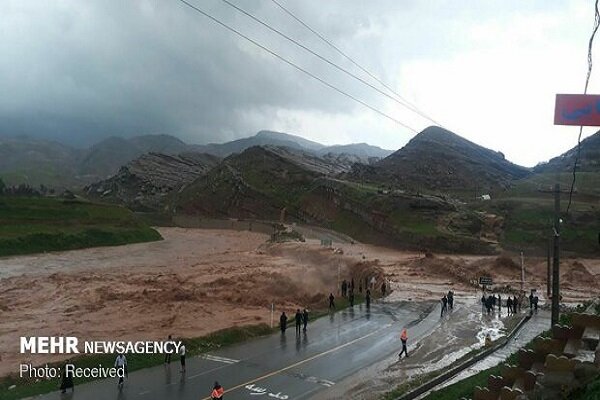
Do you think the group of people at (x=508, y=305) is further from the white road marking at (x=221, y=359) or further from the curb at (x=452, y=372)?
the white road marking at (x=221, y=359)

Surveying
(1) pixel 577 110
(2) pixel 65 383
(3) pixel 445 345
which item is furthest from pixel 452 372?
(2) pixel 65 383

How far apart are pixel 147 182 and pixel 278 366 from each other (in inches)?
6088

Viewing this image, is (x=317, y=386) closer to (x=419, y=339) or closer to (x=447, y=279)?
(x=419, y=339)

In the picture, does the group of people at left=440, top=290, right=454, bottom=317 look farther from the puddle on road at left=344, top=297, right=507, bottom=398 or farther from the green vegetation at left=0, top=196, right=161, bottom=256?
the green vegetation at left=0, top=196, right=161, bottom=256

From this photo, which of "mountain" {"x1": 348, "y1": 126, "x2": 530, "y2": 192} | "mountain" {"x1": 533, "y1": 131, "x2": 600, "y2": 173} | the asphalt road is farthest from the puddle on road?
"mountain" {"x1": 533, "y1": 131, "x2": 600, "y2": 173}

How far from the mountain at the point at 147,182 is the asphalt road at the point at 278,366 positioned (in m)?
121

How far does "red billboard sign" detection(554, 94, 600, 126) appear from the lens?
15250mm

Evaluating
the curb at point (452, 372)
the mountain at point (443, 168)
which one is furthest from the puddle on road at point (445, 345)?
the mountain at point (443, 168)

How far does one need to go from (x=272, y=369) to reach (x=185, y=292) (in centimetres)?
2075

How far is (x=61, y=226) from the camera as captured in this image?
251 ft

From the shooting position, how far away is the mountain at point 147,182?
154 meters

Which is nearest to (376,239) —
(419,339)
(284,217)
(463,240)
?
(463,240)

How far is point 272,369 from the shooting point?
22.3 metres

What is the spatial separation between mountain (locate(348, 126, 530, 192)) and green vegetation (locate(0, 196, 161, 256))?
54.2m
